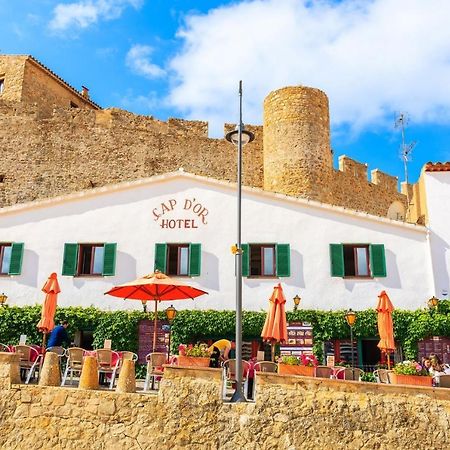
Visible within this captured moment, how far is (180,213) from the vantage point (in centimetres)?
1759

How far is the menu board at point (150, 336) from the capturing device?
16250 mm

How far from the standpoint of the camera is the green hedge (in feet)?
52.0

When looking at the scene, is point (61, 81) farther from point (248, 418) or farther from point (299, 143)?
point (248, 418)

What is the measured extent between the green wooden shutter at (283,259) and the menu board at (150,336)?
11.8ft

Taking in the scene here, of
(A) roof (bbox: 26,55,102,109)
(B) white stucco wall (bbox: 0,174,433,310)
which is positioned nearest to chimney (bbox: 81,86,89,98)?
(A) roof (bbox: 26,55,102,109)

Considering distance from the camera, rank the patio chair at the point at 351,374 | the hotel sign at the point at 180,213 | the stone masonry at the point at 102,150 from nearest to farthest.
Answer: the patio chair at the point at 351,374 < the hotel sign at the point at 180,213 < the stone masonry at the point at 102,150

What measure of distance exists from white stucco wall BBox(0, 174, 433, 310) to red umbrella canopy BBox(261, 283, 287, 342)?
3149 mm

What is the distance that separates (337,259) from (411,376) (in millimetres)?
6594

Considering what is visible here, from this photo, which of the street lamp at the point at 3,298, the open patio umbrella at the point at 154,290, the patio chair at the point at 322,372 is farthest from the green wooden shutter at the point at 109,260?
the patio chair at the point at 322,372

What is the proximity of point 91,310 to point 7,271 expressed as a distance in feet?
9.73

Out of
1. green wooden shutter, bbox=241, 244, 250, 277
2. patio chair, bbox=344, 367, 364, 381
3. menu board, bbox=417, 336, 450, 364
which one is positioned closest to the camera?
patio chair, bbox=344, 367, 364, 381

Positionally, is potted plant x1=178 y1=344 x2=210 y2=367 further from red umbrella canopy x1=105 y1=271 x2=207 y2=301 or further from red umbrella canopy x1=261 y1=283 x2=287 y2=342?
red umbrella canopy x1=261 y1=283 x2=287 y2=342

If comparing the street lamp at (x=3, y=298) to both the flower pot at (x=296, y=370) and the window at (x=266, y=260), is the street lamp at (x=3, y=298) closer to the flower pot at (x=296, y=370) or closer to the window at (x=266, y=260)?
the window at (x=266, y=260)

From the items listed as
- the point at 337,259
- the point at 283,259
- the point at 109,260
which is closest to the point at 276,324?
the point at 283,259
